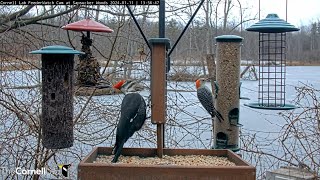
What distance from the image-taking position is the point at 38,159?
3484 mm

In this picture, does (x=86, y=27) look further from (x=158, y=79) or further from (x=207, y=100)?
(x=158, y=79)

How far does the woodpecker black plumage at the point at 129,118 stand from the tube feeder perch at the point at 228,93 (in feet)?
3.14

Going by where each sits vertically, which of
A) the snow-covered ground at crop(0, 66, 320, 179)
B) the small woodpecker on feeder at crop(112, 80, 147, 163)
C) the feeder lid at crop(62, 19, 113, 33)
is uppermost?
the feeder lid at crop(62, 19, 113, 33)

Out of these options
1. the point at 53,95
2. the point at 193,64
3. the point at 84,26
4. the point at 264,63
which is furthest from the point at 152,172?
the point at 193,64

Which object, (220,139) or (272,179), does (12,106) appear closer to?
(220,139)

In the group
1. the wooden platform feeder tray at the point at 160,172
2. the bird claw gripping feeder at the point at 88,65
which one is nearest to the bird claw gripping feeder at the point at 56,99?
the bird claw gripping feeder at the point at 88,65

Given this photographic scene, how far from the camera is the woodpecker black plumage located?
6.58 feet

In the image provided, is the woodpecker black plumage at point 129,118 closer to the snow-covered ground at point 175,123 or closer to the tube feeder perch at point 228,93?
the tube feeder perch at point 228,93

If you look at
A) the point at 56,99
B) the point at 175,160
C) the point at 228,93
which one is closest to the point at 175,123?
the point at 228,93

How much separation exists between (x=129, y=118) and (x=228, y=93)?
1038 millimetres

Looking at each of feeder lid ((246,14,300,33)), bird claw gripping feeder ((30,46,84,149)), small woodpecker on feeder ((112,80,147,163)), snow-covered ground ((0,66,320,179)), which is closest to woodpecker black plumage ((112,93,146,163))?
small woodpecker on feeder ((112,80,147,163))

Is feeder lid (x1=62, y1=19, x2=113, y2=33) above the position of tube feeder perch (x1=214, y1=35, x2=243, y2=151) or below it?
above

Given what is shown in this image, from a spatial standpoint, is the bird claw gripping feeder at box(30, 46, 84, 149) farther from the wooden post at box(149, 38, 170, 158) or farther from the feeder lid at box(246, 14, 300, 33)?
the feeder lid at box(246, 14, 300, 33)

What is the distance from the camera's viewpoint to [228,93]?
2.88 metres
